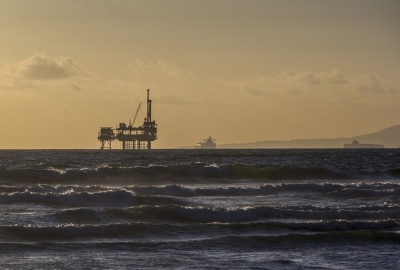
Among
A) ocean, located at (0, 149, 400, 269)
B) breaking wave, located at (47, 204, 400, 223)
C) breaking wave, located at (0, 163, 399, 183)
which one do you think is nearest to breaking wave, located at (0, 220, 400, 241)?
ocean, located at (0, 149, 400, 269)

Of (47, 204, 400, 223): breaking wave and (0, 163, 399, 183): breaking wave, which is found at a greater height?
(0, 163, 399, 183): breaking wave

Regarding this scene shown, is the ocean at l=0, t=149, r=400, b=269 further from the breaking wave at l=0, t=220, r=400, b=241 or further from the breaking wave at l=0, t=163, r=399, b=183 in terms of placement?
the breaking wave at l=0, t=163, r=399, b=183

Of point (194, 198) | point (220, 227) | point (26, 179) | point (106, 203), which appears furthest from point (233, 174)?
point (220, 227)

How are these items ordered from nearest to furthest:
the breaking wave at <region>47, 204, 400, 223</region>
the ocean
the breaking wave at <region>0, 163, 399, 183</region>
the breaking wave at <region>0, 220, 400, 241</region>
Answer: the ocean < the breaking wave at <region>0, 220, 400, 241</region> < the breaking wave at <region>47, 204, 400, 223</region> < the breaking wave at <region>0, 163, 399, 183</region>

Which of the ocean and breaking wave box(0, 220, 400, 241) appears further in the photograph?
breaking wave box(0, 220, 400, 241)

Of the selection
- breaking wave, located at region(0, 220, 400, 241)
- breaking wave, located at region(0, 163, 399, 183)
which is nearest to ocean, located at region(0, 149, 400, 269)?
breaking wave, located at region(0, 220, 400, 241)

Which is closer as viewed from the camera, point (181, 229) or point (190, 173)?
point (181, 229)

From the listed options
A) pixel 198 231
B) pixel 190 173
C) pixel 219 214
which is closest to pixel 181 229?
pixel 198 231

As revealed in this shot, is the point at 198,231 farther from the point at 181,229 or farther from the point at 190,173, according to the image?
the point at 190,173

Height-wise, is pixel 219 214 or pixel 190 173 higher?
pixel 190 173

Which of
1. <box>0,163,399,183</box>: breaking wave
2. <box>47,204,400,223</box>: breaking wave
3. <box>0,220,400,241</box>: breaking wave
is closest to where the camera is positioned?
<box>0,220,400,241</box>: breaking wave

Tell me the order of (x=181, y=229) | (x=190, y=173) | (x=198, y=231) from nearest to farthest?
(x=198, y=231) < (x=181, y=229) < (x=190, y=173)

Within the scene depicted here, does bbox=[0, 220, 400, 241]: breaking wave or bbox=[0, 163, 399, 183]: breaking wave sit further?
bbox=[0, 163, 399, 183]: breaking wave

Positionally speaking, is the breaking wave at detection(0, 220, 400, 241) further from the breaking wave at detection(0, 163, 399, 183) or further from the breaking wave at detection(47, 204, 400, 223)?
the breaking wave at detection(0, 163, 399, 183)
